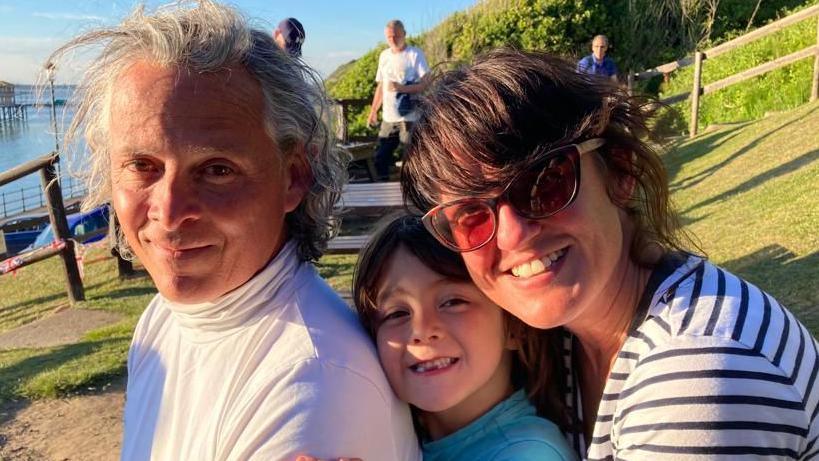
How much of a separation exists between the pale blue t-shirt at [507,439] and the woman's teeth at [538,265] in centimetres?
39

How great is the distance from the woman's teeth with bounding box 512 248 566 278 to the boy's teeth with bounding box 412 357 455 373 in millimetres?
296

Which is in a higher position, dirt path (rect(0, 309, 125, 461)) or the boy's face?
the boy's face

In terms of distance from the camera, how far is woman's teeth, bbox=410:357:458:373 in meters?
1.66

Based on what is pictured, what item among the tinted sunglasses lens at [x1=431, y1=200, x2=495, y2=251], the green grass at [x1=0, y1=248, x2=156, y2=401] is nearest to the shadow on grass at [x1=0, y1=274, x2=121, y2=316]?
the green grass at [x1=0, y1=248, x2=156, y2=401]

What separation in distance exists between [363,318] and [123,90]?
2.45ft

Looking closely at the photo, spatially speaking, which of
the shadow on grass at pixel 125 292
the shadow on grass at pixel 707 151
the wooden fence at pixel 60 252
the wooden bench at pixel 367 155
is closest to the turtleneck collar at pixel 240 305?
the shadow on grass at pixel 125 292

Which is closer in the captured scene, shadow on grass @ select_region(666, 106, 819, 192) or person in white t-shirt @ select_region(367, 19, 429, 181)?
person in white t-shirt @ select_region(367, 19, 429, 181)

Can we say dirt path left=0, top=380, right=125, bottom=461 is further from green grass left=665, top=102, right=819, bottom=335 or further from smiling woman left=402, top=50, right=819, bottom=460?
green grass left=665, top=102, right=819, bottom=335

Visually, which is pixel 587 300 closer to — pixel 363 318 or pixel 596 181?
pixel 596 181

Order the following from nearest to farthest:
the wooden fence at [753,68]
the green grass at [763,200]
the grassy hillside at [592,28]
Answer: the green grass at [763,200], the wooden fence at [753,68], the grassy hillside at [592,28]

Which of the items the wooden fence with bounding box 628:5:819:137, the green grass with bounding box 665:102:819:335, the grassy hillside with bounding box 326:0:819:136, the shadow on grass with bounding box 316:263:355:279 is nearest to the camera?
the green grass with bounding box 665:102:819:335

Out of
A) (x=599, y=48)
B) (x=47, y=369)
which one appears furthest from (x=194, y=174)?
(x=599, y=48)

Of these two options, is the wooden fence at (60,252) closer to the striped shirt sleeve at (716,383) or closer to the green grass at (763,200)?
the green grass at (763,200)

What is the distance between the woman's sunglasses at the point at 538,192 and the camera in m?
1.52
